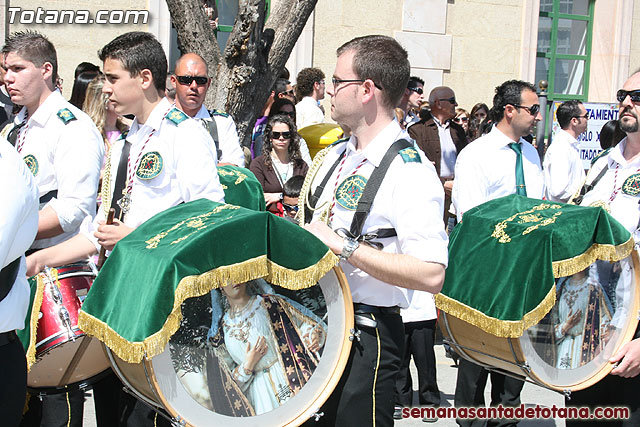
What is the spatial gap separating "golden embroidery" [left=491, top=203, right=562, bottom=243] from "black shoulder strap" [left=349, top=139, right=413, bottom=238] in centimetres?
74

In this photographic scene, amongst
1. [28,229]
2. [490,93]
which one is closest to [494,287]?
[28,229]

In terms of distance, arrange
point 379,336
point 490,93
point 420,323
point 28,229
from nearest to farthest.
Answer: point 28,229 → point 379,336 → point 420,323 → point 490,93

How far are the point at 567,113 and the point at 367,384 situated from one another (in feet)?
20.7

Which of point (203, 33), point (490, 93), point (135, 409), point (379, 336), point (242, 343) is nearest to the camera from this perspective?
point (242, 343)

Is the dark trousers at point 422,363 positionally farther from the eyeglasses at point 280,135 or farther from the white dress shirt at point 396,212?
the white dress shirt at point 396,212

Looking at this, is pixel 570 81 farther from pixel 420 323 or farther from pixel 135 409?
pixel 135 409

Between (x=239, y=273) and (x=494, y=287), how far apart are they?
1297 millimetres

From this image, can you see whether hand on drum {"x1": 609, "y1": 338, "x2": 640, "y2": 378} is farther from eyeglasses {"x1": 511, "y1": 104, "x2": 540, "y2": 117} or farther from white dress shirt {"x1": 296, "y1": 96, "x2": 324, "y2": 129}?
white dress shirt {"x1": 296, "y1": 96, "x2": 324, "y2": 129}

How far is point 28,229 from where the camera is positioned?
259 centimetres

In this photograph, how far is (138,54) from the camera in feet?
11.6

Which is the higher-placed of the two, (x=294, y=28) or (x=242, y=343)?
(x=294, y=28)

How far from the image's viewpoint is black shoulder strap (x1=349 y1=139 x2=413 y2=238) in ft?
9.70

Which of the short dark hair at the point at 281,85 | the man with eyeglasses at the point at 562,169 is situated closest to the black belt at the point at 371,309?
the man with eyeglasses at the point at 562,169

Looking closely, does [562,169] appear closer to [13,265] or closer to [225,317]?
[225,317]
